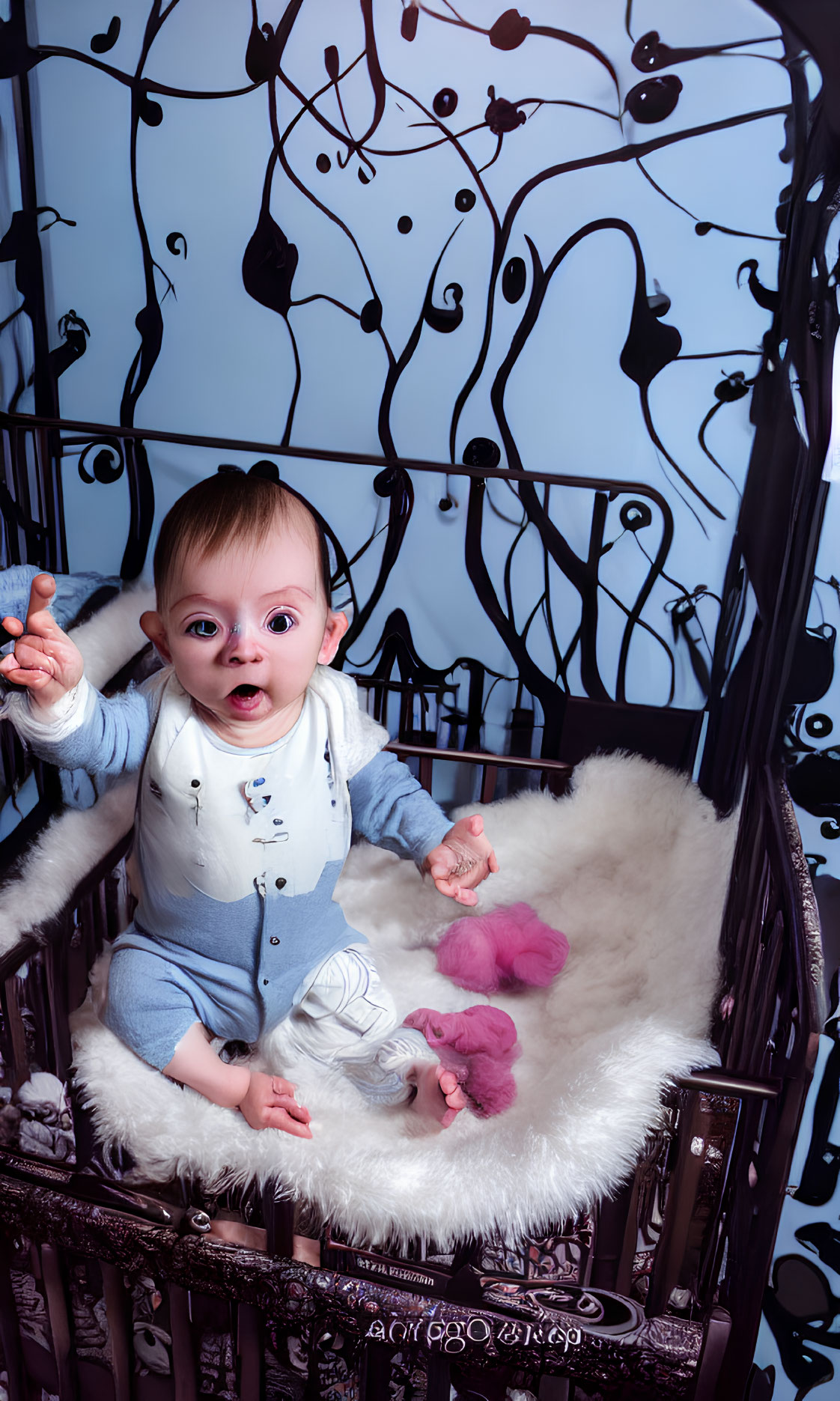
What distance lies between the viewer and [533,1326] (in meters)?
0.82

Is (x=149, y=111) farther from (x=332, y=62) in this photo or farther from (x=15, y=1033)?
(x=15, y=1033)

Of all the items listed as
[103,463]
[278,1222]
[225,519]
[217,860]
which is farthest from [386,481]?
[278,1222]

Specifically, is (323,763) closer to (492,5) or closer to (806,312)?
(806,312)

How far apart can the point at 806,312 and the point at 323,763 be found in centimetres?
72

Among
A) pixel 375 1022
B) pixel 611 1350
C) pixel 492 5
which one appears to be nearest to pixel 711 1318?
pixel 611 1350

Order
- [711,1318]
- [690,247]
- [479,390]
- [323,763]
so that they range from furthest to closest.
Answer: [479,390], [690,247], [323,763], [711,1318]

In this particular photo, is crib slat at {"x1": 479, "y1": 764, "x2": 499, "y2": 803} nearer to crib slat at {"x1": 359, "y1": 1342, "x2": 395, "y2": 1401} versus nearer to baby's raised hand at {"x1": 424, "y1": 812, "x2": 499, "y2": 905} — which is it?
baby's raised hand at {"x1": 424, "y1": 812, "x2": 499, "y2": 905}

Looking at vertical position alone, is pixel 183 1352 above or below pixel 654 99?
below

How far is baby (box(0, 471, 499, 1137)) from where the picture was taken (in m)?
0.87

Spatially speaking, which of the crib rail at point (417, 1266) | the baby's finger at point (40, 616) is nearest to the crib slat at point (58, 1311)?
the crib rail at point (417, 1266)

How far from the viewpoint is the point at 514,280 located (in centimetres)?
123

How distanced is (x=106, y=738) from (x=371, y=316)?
67cm

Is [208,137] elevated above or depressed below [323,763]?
above

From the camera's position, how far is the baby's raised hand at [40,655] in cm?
81
